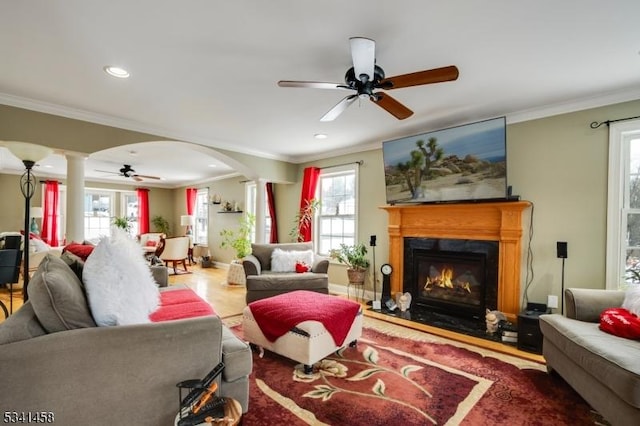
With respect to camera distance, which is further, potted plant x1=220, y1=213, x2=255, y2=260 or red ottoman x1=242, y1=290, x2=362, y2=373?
potted plant x1=220, y1=213, x2=255, y2=260

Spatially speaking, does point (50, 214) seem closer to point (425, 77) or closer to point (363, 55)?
point (363, 55)

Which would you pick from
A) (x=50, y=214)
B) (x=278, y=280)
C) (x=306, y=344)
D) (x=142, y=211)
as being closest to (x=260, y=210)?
(x=278, y=280)

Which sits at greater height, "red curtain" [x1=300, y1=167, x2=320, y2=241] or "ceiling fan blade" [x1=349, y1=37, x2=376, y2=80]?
"ceiling fan blade" [x1=349, y1=37, x2=376, y2=80]

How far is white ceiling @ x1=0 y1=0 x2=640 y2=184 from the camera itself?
1734 millimetres

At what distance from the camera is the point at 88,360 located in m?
1.35

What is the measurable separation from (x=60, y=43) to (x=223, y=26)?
1.17m

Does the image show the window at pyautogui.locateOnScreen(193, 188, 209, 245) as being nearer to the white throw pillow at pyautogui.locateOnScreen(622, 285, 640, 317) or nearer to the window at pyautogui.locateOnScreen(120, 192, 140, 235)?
the window at pyautogui.locateOnScreen(120, 192, 140, 235)

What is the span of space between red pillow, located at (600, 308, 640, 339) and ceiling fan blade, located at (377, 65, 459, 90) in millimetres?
1932

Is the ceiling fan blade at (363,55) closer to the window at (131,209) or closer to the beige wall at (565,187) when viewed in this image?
the beige wall at (565,187)

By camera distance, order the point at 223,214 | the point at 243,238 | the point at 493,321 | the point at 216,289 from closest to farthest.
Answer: the point at 493,321, the point at 216,289, the point at 243,238, the point at 223,214

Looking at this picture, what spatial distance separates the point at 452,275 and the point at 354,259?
1.35 metres

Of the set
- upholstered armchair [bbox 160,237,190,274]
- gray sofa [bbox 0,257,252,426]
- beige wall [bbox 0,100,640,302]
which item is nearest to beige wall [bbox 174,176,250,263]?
upholstered armchair [bbox 160,237,190,274]

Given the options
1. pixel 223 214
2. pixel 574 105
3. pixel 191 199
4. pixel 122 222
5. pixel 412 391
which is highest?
pixel 574 105

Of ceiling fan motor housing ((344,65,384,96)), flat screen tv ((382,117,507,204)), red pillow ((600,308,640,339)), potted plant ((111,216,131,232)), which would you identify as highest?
ceiling fan motor housing ((344,65,384,96))
